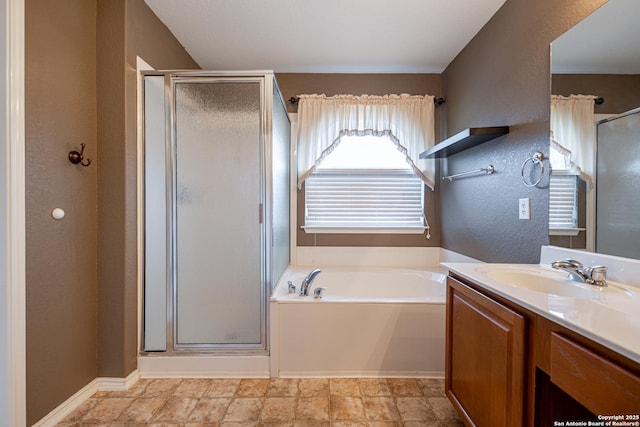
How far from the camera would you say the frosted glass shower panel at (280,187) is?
1997 millimetres

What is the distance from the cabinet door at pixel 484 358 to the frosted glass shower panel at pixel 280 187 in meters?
1.17

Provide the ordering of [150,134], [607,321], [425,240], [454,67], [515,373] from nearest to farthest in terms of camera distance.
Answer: [607,321]
[515,373]
[150,134]
[454,67]
[425,240]

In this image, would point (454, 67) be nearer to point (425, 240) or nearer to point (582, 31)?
point (582, 31)

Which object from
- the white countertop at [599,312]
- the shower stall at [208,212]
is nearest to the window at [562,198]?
the white countertop at [599,312]

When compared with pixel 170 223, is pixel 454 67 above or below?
above

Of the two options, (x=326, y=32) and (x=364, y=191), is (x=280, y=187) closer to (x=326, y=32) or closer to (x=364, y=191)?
(x=364, y=191)

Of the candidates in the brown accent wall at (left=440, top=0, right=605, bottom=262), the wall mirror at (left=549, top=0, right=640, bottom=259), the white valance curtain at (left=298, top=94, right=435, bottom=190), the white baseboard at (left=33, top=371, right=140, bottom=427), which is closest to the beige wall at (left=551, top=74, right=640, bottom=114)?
the wall mirror at (left=549, top=0, right=640, bottom=259)

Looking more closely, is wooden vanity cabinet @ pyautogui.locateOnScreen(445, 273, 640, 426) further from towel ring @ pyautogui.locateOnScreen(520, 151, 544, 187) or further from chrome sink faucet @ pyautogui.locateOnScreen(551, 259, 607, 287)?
towel ring @ pyautogui.locateOnScreen(520, 151, 544, 187)

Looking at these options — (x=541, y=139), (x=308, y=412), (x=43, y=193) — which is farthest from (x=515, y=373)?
(x=43, y=193)

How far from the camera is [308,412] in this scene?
1.53 m

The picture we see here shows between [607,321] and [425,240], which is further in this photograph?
[425,240]

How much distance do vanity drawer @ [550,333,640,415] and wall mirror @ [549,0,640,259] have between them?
66 cm

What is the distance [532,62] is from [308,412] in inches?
91.8

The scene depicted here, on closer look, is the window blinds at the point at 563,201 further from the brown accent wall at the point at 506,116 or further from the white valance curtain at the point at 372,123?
the white valance curtain at the point at 372,123
